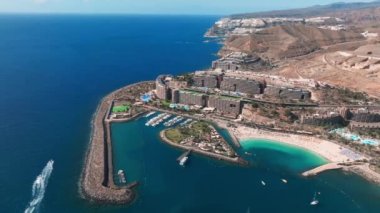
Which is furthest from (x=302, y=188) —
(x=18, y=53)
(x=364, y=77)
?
(x=18, y=53)

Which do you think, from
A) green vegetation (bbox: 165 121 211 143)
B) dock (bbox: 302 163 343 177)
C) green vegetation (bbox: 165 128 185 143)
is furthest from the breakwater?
dock (bbox: 302 163 343 177)

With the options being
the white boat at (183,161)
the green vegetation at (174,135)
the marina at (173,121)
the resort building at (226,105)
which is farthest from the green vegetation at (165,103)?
the white boat at (183,161)

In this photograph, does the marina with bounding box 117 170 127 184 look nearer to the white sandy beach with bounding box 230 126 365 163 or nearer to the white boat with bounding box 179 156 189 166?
the white boat with bounding box 179 156 189 166

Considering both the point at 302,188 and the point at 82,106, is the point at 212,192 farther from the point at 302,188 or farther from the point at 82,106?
the point at 82,106

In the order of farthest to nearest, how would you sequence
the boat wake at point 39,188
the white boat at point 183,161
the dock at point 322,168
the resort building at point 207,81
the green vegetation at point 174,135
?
the resort building at point 207,81
the green vegetation at point 174,135
the white boat at point 183,161
the dock at point 322,168
the boat wake at point 39,188

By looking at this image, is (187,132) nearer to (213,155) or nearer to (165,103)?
(213,155)

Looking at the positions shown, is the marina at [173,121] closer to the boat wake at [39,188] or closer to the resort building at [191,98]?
the resort building at [191,98]
